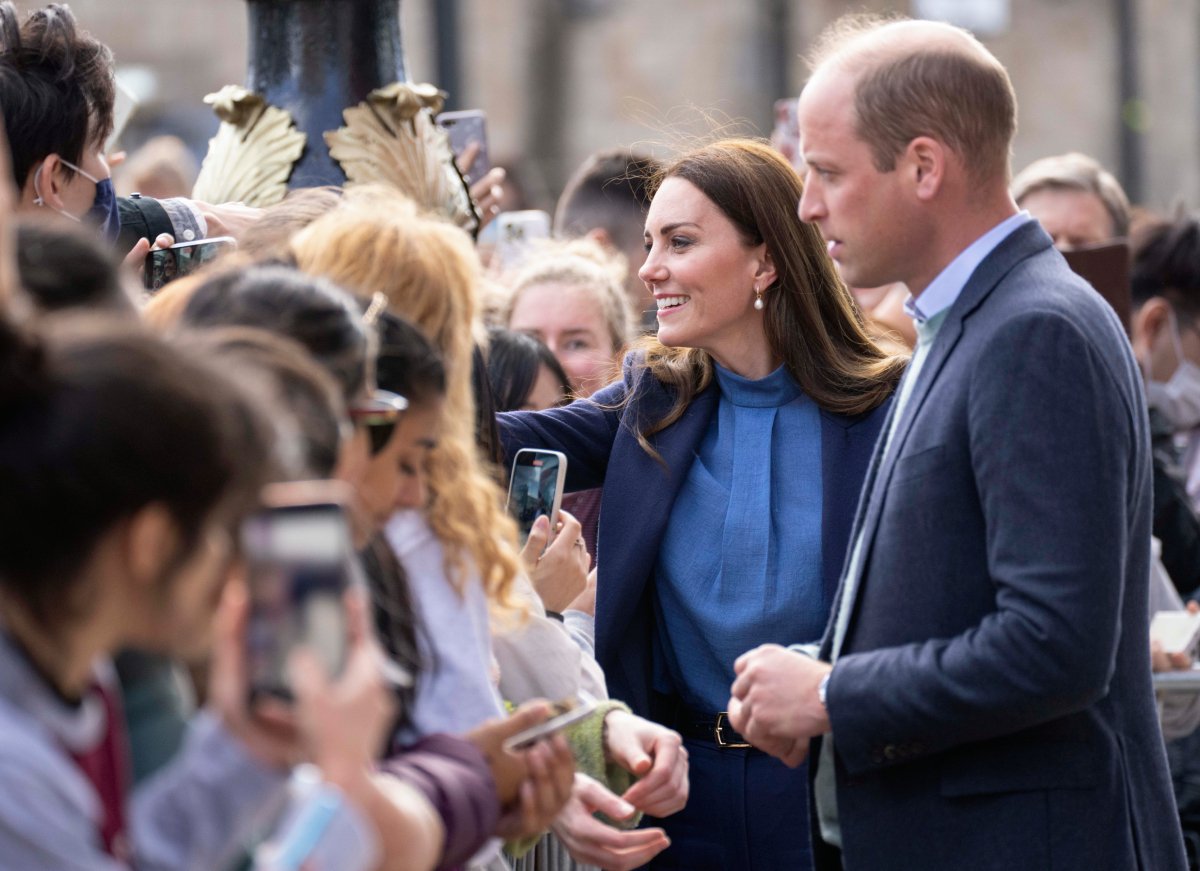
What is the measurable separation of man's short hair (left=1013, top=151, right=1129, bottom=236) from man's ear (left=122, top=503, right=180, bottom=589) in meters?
4.86

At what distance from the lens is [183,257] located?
2.73 m

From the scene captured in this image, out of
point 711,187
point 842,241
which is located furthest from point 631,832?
point 711,187

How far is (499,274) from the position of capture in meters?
5.75

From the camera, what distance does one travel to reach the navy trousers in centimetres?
322

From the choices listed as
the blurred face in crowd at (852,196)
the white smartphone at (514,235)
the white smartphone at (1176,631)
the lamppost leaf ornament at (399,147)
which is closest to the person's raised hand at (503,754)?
the blurred face in crowd at (852,196)

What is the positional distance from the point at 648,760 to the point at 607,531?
32.7 inches

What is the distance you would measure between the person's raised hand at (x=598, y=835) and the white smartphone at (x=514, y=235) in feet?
11.0

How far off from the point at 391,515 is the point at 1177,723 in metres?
2.75

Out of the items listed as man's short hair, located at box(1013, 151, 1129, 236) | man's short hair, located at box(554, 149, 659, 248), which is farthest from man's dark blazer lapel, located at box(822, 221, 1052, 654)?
man's short hair, located at box(554, 149, 659, 248)

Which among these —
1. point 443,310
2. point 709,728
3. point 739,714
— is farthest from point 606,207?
point 443,310

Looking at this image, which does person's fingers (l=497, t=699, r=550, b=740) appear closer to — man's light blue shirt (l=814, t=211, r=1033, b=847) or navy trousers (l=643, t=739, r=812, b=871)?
man's light blue shirt (l=814, t=211, r=1033, b=847)

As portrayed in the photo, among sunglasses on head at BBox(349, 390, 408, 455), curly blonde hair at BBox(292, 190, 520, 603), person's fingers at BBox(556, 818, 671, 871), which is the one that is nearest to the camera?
sunglasses on head at BBox(349, 390, 408, 455)

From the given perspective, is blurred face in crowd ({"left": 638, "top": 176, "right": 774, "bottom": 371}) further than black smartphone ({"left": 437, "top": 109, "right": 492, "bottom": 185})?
No

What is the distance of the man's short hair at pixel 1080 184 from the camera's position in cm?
584
